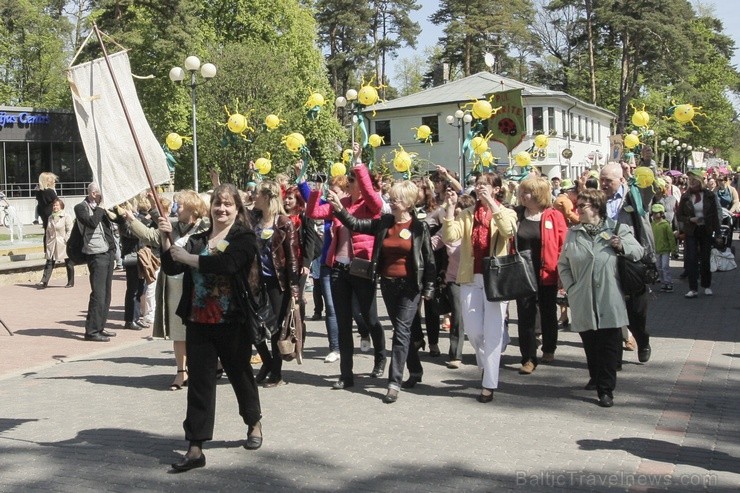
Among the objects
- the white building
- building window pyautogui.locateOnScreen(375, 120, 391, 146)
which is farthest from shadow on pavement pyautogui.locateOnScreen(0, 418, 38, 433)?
building window pyautogui.locateOnScreen(375, 120, 391, 146)

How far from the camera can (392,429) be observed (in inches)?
257

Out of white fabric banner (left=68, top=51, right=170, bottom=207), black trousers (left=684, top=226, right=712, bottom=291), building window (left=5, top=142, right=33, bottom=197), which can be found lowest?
black trousers (left=684, top=226, right=712, bottom=291)

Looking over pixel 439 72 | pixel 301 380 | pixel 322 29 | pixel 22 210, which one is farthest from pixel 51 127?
pixel 301 380

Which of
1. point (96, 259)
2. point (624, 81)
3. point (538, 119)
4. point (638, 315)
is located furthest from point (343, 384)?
point (624, 81)

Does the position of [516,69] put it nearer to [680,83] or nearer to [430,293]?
[680,83]

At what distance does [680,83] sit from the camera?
5534 centimetres

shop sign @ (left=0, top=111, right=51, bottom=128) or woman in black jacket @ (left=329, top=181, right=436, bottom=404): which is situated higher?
shop sign @ (left=0, top=111, right=51, bottom=128)

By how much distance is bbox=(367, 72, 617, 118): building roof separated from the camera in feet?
187

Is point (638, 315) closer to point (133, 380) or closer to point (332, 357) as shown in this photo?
point (332, 357)

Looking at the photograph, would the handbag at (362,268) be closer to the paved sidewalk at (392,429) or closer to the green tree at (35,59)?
the paved sidewalk at (392,429)

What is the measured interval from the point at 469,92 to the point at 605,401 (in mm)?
52727

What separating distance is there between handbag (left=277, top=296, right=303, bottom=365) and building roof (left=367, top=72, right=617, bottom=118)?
4797cm

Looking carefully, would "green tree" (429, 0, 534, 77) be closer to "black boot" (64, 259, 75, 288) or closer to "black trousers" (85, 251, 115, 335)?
"black boot" (64, 259, 75, 288)

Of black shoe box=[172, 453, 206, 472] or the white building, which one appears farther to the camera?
the white building
